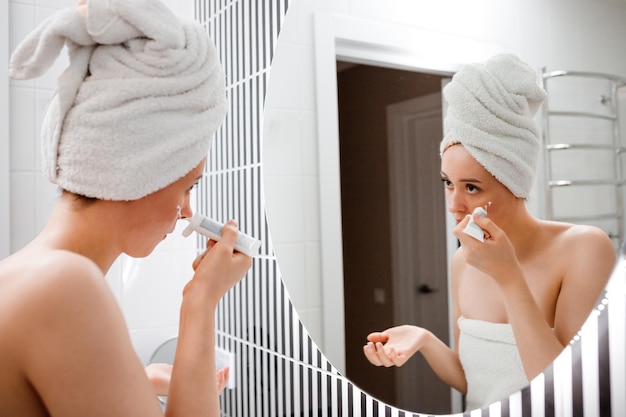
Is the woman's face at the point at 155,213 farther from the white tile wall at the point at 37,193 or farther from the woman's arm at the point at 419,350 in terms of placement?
the white tile wall at the point at 37,193

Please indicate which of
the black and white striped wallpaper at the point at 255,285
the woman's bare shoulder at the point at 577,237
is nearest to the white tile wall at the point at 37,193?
the black and white striped wallpaper at the point at 255,285

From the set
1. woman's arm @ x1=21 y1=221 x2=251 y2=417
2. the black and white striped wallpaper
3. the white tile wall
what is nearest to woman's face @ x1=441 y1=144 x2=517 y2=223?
the black and white striped wallpaper

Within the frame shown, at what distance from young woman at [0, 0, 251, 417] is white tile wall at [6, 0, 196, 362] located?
73 centimetres

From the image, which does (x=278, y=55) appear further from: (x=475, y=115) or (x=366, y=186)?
(x=475, y=115)

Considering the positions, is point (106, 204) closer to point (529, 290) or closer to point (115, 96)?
point (115, 96)

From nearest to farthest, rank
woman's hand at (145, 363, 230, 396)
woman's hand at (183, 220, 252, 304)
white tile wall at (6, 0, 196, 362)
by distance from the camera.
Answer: woman's hand at (183, 220, 252, 304) < woman's hand at (145, 363, 230, 396) < white tile wall at (6, 0, 196, 362)

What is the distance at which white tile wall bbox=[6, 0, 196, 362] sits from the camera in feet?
4.76

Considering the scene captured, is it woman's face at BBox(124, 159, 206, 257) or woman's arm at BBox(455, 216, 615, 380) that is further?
woman's face at BBox(124, 159, 206, 257)

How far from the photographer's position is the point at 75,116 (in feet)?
2.47

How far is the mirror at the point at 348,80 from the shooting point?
0.69 m

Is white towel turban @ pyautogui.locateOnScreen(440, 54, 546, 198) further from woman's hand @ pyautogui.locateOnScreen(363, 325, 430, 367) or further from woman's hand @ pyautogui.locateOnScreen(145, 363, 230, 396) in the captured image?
woman's hand @ pyautogui.locateOnScreen(145, 363, 230, 396)

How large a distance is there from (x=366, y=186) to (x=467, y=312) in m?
0.24

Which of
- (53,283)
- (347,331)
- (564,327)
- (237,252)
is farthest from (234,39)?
(564,327)

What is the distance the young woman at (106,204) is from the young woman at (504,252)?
0.35 meters
